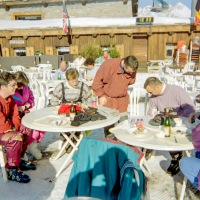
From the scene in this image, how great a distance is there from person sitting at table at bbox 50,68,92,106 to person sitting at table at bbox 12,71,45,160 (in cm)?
52

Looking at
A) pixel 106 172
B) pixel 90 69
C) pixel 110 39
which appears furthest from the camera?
pixel 110 39

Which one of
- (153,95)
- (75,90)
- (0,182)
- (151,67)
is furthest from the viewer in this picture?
(151,67)

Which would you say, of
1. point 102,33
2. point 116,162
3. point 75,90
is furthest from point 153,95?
point 102,33

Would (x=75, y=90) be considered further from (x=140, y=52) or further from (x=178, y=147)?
(x=140, y=52)

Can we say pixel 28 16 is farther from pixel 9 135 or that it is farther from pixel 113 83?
pixel 9 135

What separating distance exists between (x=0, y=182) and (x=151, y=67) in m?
13.4

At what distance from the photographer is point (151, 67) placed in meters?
15.5

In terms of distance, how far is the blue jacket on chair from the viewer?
5.92 feet

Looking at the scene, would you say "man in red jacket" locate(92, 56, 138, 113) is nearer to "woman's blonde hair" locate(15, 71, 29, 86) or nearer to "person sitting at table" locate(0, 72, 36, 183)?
"woman's blonde hair" locate(15, 71, 29, 86)

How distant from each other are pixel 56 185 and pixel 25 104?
5.37 feet

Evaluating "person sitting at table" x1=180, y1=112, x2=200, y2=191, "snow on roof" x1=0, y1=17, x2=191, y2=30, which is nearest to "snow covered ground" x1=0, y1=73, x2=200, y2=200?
"person sitting at table" x1=180, y1=112, x2=200, y2=191

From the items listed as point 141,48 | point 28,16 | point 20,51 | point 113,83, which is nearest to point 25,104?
point 113,83

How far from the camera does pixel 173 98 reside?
3.52 meters

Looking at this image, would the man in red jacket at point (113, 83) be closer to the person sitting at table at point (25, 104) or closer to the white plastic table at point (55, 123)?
the white plastic table at point (55, 123)
